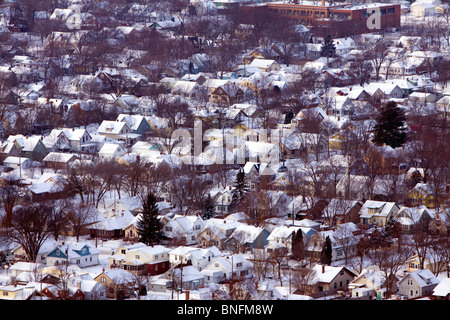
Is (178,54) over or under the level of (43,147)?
over

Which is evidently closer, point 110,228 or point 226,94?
point 110,228

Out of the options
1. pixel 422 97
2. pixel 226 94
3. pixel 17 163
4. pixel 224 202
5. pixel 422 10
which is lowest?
pixel 224 202

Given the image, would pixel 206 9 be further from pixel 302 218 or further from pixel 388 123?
pixel 302 218

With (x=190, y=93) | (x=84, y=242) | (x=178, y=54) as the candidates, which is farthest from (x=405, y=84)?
(x=84, y=242)

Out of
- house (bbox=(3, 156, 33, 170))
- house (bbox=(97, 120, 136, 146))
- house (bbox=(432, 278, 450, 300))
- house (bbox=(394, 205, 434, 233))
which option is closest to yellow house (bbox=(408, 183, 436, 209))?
house (bbox=(394, 205, 434, 233))

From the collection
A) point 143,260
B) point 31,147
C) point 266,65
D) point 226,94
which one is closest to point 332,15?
point 266,65

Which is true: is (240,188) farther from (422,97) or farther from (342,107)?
(422,97)
